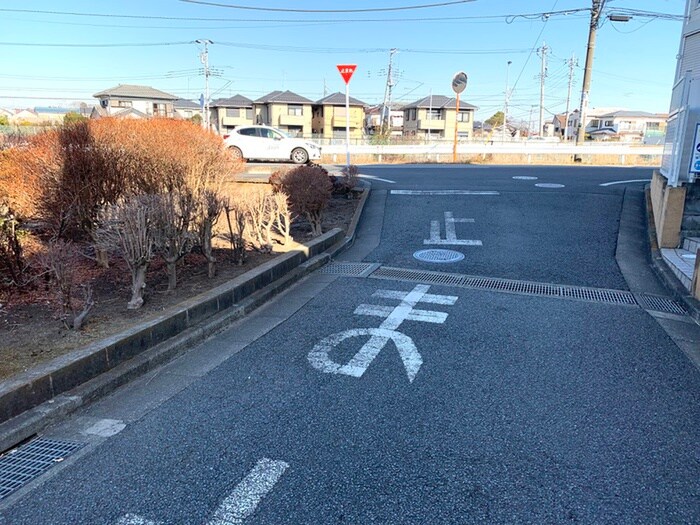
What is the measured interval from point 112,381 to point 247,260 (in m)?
2.78

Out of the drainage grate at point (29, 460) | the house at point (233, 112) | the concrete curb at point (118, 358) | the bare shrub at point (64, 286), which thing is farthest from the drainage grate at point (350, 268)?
the house at point (233, 112)

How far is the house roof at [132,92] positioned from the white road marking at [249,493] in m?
73.4

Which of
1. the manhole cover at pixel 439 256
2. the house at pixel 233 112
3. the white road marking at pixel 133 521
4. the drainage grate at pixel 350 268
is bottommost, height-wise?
the white road marking at pixel 133 521

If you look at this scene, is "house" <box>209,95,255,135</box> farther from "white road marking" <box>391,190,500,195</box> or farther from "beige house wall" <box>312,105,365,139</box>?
"white road marking" <box>391,190,500,195</box>

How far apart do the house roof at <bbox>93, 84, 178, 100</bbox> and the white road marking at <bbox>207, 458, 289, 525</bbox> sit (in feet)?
241

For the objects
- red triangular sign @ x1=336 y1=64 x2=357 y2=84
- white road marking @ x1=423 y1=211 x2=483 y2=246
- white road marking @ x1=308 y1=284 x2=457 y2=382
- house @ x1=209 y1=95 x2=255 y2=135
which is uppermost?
house @ x1=209 y1=95 x2=255 y2=135

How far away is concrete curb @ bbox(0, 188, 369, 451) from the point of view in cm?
273

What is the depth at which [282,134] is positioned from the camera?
61.8ft

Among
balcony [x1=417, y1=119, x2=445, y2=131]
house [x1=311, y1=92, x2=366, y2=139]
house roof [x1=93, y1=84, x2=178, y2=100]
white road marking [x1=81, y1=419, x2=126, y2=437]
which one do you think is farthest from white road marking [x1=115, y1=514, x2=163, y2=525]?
house roof [x1=93, y1=84, x2=178, y2=100]

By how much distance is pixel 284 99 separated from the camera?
53.6m

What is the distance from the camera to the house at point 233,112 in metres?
60.8

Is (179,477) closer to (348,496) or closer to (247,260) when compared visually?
(348,496)

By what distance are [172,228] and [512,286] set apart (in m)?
3.87

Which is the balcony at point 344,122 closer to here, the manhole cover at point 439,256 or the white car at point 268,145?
the white car at point 268,145
